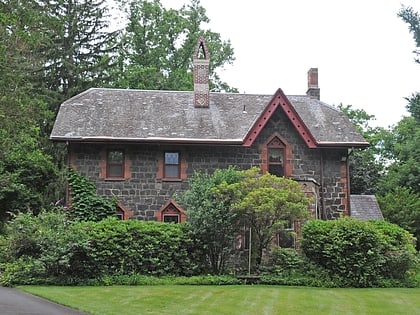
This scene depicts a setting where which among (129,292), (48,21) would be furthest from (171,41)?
(129,292)

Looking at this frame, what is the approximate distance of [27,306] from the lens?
42.1 ft

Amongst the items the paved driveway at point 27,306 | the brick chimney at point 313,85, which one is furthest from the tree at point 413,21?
the paved driveway at point 27,306

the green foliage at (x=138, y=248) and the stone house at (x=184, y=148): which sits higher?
the stone house at (x=184, y=148)

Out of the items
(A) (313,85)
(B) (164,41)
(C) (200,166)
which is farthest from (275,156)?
(B) (164,41)

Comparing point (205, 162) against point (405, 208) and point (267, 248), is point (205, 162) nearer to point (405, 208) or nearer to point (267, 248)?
point (267, 248)

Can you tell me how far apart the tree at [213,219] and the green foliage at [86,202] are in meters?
4.41

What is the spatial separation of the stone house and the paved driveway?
10.4 meters

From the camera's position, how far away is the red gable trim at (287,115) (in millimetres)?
25375

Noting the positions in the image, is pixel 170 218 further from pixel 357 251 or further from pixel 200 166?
pixel 357 251

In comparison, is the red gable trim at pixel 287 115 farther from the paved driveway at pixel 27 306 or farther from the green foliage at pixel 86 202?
the paved driveway at pixel 27 306

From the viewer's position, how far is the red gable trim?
25.4 meters

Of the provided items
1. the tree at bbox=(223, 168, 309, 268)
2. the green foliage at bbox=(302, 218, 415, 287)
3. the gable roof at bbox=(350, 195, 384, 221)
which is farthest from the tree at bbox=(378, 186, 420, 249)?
the tree at bbox=(223, 168, 309, 268)

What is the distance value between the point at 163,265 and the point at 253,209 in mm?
3644

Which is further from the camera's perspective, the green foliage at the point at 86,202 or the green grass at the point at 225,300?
the green foliage at the point at 86,202
